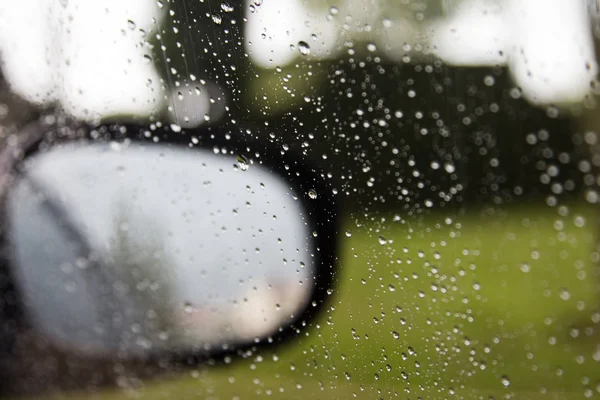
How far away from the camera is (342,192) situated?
1106mm

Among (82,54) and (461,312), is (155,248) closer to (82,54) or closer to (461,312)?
(82,54)

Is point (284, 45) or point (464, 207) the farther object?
point (284, 45)

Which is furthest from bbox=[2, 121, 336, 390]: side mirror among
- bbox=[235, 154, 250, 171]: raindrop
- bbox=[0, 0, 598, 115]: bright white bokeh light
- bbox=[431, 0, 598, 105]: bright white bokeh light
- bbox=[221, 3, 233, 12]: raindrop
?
bbox=[431, 0, 598, 105]: bright white bokeh light

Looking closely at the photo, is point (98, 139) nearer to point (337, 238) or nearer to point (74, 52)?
point (74, 52)

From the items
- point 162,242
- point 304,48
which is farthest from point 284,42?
point 162,242

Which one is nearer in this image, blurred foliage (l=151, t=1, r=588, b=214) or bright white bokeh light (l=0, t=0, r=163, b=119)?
blurred foliage (l=151, t=1, r=588, b=214)

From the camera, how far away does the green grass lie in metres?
0.84

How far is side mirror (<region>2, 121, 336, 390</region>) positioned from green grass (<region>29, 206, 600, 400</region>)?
0.09 metres

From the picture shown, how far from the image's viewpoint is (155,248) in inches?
64.1

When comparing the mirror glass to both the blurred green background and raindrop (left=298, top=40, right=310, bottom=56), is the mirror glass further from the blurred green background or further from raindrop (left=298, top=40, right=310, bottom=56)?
raindrop (left=298, top=40, right=310, bottom=56)

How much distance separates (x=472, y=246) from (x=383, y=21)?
1.40ft

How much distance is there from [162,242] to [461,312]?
36.7 inches

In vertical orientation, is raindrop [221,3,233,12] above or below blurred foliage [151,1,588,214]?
above

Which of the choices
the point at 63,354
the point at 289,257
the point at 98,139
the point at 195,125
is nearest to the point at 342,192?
the point at 289,257
